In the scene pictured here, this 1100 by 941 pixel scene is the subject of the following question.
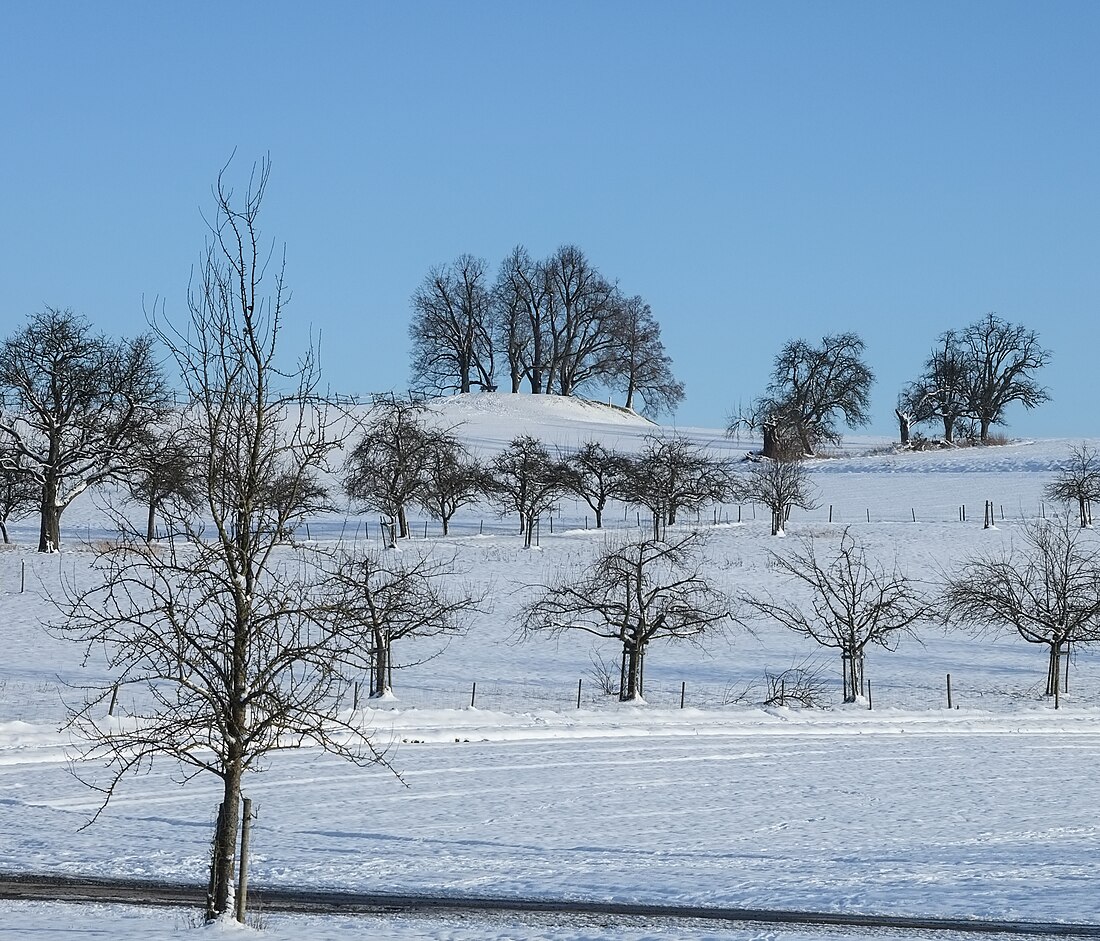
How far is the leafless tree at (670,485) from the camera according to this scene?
60344mm

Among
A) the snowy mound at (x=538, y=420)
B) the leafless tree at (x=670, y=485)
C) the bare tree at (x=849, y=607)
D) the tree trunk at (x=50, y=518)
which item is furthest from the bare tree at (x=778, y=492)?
the tree trunk at (x=50, y=518)

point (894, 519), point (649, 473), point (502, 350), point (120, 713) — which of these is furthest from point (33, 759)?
point (502, 350)

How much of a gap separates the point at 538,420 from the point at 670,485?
36154mm

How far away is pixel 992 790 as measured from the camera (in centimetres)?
2217

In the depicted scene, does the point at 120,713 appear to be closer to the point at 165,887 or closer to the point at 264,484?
the point at 165,887

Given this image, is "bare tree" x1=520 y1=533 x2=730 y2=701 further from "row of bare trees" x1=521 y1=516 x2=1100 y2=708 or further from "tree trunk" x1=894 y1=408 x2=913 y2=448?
"tree trunk" x1=894 y1=408 x2=913 y2=448

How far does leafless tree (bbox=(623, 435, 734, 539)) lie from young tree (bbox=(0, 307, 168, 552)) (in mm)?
23398

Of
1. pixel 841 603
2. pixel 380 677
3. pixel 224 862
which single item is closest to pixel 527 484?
pixel 841 603

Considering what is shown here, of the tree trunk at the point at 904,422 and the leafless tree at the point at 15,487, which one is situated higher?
the tree trunk at the point at 904,422

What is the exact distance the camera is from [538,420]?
Result: 9581 cm

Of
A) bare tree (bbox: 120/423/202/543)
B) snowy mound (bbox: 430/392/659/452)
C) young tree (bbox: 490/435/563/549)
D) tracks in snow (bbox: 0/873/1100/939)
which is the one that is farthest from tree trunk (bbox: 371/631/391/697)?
snowy mound (bbox: 430/392/659/452)

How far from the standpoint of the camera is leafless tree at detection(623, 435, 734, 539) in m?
60.3

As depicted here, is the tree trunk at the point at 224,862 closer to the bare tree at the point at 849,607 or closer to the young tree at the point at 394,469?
the bare tree at the point at 849,607

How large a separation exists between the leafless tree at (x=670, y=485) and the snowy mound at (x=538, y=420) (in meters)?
19.2
